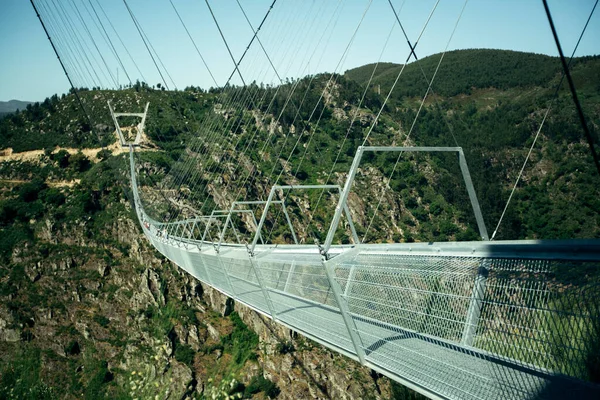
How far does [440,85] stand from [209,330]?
50580 mm

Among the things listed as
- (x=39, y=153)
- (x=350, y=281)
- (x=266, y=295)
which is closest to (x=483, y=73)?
(x=39, y=153)

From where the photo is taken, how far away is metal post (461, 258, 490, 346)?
2664mm

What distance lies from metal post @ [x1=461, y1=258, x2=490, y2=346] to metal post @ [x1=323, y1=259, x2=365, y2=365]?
909 millimetres

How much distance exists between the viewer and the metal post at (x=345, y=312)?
3.65 m

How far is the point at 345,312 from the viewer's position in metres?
3.74

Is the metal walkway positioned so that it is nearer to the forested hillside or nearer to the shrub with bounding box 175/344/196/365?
the forested hillside

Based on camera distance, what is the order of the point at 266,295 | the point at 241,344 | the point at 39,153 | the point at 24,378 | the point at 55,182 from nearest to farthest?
the point at 266,295 → the point at 24,378 → the point at 241,344 → the point at 55,182 → the point at 39,153

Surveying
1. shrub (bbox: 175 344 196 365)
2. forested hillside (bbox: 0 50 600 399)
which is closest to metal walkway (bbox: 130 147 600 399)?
forested hillside (bbox: 0 50 600 399)

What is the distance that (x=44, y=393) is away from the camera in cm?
2539

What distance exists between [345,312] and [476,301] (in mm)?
1176

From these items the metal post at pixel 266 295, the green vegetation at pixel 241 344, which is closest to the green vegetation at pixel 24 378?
the green vegetation at pixel 241 344

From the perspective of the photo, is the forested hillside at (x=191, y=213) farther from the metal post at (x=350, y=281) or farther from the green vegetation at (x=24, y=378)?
the metal post at (x=350, y=281)

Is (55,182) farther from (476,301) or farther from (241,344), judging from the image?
(476,301)

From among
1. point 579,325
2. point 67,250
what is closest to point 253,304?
point 579,325
